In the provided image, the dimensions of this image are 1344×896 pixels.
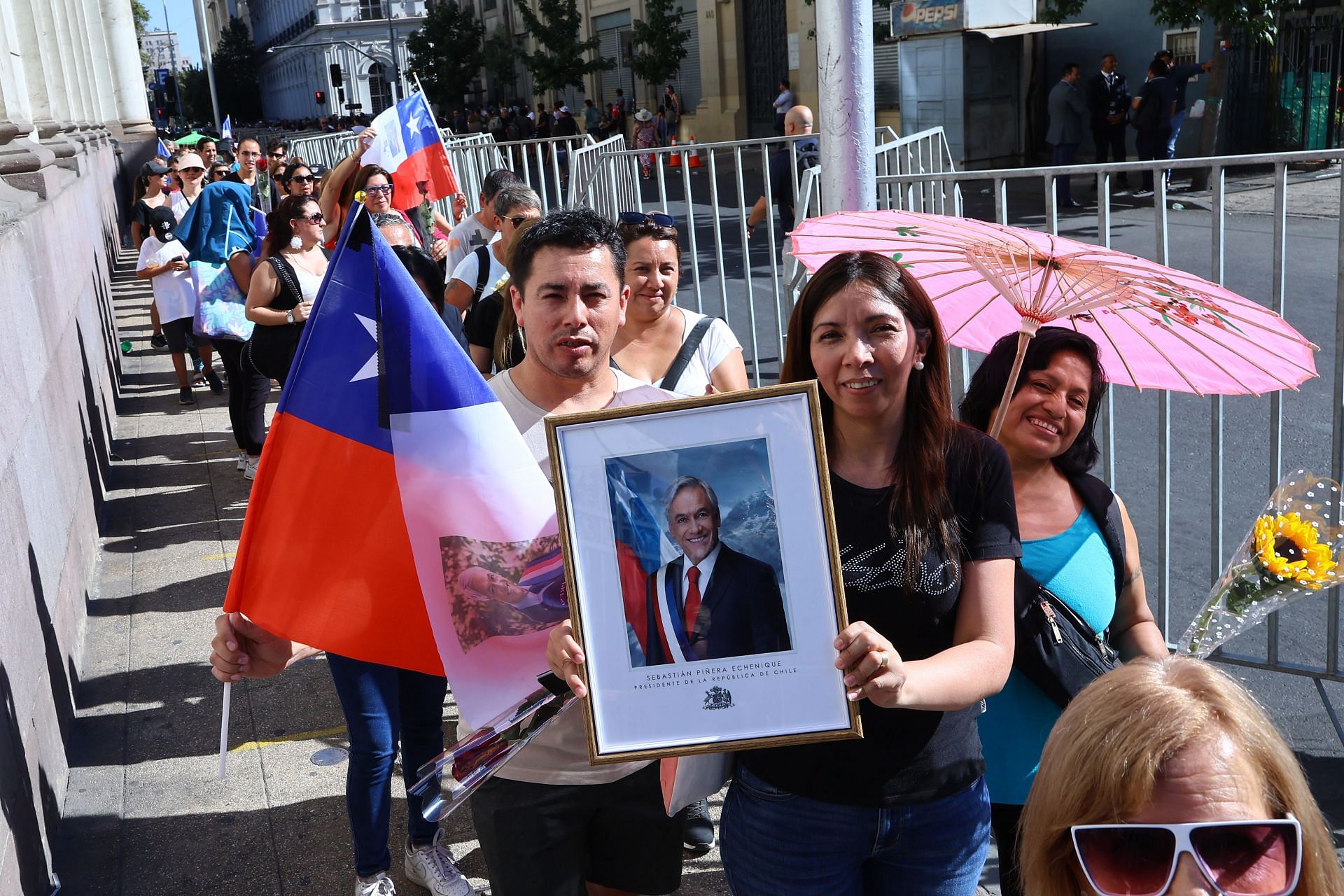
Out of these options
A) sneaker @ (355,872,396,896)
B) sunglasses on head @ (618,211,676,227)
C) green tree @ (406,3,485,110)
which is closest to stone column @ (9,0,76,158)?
sunglasses on head @ (618,211,676,227)

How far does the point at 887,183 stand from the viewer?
491 centimetres

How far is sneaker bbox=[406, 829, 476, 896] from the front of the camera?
3.56m

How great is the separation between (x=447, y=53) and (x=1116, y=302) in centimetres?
5237

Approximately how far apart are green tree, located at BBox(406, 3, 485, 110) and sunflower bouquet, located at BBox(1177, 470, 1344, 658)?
170 feet

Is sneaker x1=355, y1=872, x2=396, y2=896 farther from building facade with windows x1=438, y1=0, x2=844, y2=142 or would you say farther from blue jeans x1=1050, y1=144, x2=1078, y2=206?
building facade with windows x1=438, y1=0, x2=844, y2=142

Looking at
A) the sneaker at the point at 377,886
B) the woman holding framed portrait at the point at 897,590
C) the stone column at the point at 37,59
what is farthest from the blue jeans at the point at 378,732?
the stone column at the point at 37,59

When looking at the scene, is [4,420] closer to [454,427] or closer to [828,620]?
[454,427]

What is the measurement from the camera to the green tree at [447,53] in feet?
168

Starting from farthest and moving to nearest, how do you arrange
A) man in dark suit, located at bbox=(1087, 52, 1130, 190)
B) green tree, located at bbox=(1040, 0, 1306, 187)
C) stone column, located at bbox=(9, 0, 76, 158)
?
man in dark suit, located at bbox=(1087, 52, 1130, 190), green tree, located at bbox=(1040, 0, 1306, 187), stone column, located at bbox=(9, 0, 76, 158)

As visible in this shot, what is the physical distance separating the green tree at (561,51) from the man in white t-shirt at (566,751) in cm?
4017

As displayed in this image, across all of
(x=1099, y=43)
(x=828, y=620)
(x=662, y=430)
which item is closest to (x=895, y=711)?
(x=828, y=620)

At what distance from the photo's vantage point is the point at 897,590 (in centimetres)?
208

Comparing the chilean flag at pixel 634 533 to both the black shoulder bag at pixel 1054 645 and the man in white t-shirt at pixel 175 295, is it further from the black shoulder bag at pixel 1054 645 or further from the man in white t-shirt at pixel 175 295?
the man in white t-shirt at pixel 175 295

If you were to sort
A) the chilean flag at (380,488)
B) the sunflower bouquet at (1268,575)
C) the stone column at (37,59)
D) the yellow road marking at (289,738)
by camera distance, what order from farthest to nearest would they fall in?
the stone column at (37,59) < the yellow road marking at (289,738) < the sunflower bouquet at (1268,575) < the chilean flag at (380,488)
